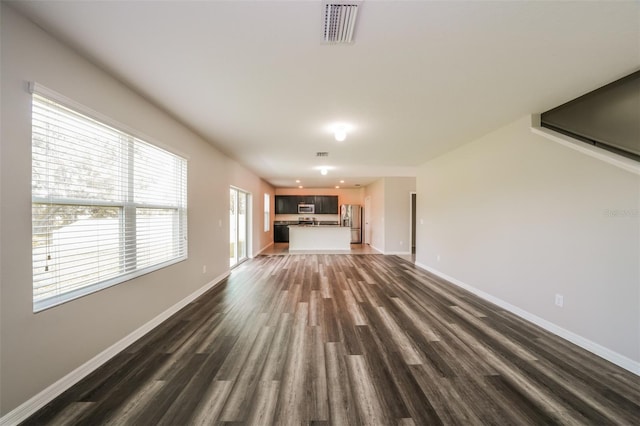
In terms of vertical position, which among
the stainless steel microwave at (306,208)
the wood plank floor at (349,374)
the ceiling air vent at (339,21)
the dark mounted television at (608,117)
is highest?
the ceiling air vent at (339,21)

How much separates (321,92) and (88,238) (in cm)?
237

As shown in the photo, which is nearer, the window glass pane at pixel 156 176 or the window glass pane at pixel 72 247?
the window glass pane at pixel 72 247

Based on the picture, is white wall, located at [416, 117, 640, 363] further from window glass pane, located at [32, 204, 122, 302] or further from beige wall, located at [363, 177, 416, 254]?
window glass pane, located at [32, 204, 122, 302]

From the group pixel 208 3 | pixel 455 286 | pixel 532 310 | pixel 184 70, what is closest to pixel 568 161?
pixel 532 310

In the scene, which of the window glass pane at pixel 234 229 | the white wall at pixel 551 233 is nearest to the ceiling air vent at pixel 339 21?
the white wall at pixel 551 233

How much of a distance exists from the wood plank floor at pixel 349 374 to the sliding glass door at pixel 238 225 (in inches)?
106

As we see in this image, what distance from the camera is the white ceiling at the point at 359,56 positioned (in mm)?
1370

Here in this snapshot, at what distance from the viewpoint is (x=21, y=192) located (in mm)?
1401

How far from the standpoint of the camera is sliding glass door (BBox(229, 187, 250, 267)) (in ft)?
18.1

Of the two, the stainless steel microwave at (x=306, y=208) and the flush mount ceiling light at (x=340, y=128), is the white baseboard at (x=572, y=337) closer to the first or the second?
the flush mount ceiling light at (x=340, y=128)

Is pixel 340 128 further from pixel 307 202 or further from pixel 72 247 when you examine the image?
pixel 307 202

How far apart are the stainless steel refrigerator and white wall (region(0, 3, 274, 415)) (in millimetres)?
7779

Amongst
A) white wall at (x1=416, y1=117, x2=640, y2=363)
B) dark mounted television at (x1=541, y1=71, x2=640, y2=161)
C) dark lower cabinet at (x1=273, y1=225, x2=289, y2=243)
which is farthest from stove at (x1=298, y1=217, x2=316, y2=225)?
dark mounted television at (x1=541, y1=71, x2=640, y2=161)

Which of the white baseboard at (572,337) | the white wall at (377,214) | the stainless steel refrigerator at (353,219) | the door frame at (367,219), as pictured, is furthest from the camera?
the stainless steel refrigerator at (353,219)
